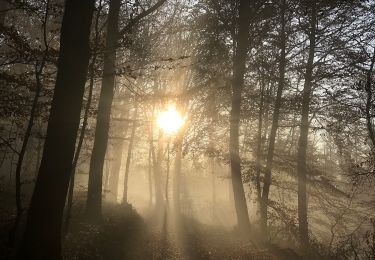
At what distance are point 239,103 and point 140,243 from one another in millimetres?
7124

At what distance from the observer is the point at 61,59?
22.6 ft

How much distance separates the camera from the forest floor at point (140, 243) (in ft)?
32.3

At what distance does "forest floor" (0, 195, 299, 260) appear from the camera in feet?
32.3

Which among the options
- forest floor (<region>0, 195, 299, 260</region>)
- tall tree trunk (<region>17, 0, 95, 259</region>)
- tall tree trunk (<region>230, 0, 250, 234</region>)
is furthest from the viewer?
tall tree trunk (<region>230, 0, 250, 234</region>)

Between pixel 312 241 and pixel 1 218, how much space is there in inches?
495

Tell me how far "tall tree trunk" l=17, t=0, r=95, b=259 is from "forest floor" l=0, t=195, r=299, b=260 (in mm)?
2227

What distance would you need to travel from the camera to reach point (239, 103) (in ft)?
51.2

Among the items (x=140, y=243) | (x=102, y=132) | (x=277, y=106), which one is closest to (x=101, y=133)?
(x=102, y=132)

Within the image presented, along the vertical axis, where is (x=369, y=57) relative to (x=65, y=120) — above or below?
above

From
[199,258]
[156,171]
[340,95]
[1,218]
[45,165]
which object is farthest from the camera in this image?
[156,171]

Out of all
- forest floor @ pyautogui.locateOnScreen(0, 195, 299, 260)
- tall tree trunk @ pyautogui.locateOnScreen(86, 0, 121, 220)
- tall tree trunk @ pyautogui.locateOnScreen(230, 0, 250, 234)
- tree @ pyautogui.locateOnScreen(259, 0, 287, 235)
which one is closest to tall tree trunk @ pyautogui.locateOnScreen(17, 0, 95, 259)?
forest floor @ pyautogui.locateOnScreen(0, 195, 299, 260)

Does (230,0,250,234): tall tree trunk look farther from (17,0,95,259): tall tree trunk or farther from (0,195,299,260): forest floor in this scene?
(17,0,95,259): tall tree trunk

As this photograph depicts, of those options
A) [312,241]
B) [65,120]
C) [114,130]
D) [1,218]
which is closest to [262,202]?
[312,241]

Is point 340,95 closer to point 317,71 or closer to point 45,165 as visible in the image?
point 317,71
